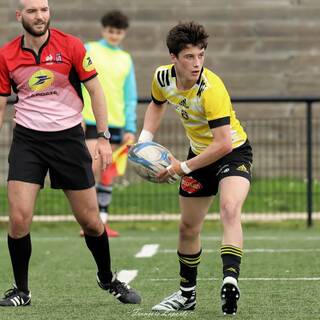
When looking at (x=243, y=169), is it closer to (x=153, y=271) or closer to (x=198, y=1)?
(x=153, y=271)

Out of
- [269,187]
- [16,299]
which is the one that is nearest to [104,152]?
[16,299]

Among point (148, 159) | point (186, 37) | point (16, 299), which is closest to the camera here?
point (186, 37)

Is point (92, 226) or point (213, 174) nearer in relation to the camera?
point (213, 174)

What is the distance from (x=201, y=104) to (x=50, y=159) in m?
1.11

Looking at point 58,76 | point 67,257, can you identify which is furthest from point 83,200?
point 67,257

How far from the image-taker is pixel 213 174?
307 inches

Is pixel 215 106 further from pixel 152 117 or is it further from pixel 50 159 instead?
pixel 50 159

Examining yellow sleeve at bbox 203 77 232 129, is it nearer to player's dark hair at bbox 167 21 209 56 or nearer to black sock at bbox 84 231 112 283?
player's dark hair at bbox 167 21 209 56

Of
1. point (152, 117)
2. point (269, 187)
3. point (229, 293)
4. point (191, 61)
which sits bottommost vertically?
point (269, 187)

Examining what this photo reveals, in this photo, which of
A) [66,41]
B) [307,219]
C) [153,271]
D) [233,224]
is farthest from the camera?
[307,219]

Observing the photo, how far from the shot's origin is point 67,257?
37.4 ft

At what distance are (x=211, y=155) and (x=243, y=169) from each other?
295mm

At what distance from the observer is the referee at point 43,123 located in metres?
7.90

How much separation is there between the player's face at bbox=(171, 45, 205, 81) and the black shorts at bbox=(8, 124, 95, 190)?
0.96 meters
